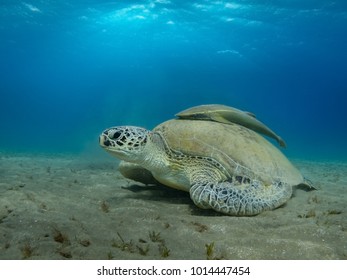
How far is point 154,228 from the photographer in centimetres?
344

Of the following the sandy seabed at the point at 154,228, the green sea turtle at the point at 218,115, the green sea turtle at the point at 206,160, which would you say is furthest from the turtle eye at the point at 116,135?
the green sea turtle at the point at 218,115

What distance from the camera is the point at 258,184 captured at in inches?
179

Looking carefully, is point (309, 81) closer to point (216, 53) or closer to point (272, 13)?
point (216, 53)

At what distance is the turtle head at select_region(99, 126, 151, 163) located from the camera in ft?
14.6

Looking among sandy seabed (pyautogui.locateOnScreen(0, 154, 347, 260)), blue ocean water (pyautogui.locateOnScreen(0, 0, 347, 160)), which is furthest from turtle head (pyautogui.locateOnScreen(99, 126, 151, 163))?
blue ocean water (pyautogui.locateOnScreen(0, 0, 347, 160))

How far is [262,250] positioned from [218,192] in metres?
1.19

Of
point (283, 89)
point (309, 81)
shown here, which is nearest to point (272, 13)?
point (309, 81)

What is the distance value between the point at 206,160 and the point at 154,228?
156cm

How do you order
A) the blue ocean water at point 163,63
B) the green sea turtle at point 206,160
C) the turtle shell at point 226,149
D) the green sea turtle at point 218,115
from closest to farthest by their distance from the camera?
1. the green sea turtle at point 206,160
2. the turtle shell at point 226,149
3. the green sea turtle at point 218,115
4. the blue ocean water at point 163,63

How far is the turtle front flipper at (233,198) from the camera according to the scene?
3.85 m

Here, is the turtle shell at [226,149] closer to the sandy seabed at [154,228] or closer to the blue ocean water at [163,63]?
the sandy seabed at [154,228]

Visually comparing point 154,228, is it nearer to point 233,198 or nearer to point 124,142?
point 233,198

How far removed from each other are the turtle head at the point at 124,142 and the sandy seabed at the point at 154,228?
74 centimetres

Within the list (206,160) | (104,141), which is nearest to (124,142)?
(104,141)
